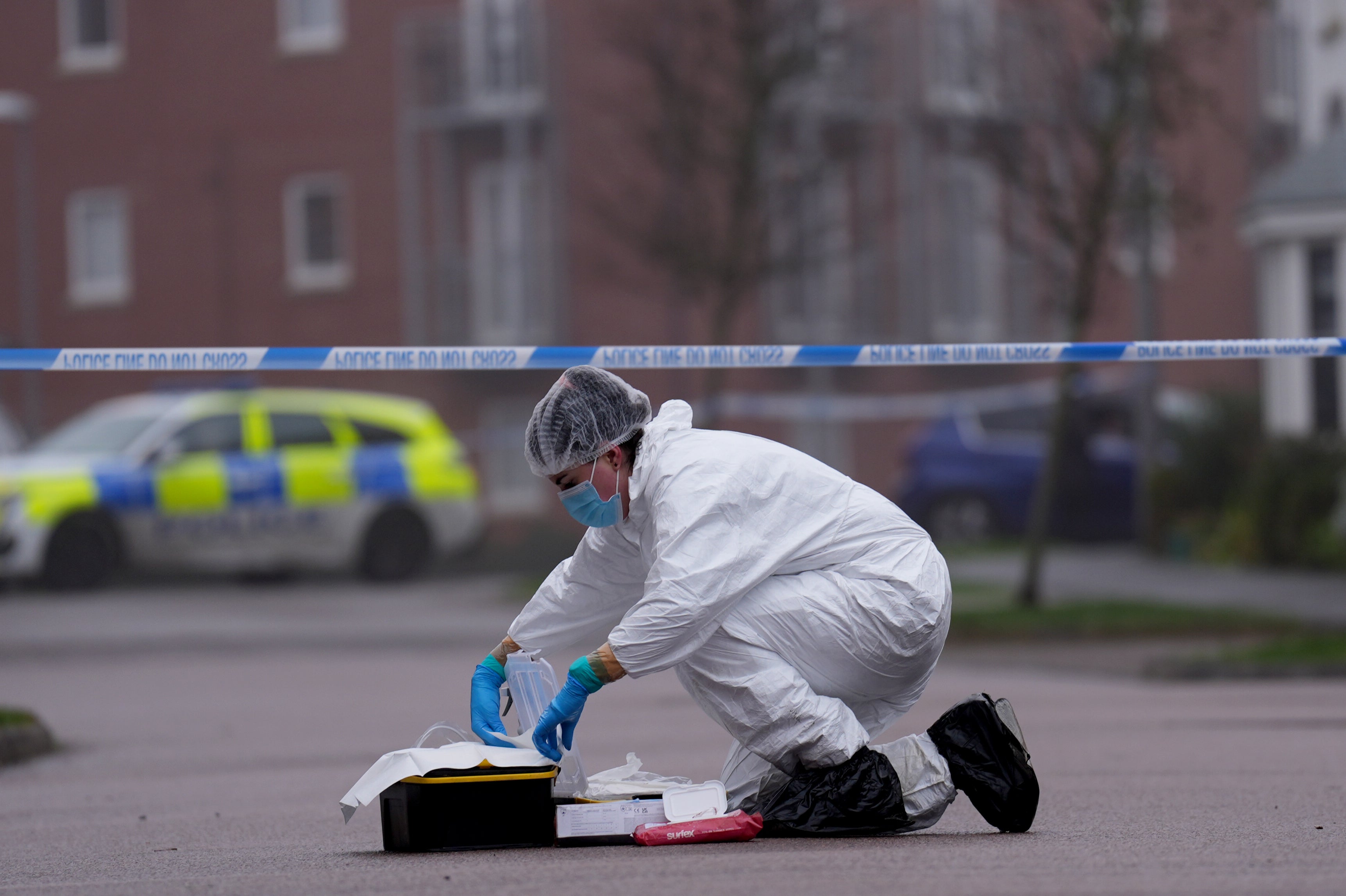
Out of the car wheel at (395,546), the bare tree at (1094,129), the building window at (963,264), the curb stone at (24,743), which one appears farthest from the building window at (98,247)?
the curb stone at (24,743)

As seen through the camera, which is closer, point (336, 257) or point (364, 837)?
point (364, 837)

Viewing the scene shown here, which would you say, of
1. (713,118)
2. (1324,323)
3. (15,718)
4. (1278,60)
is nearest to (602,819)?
(15,718)

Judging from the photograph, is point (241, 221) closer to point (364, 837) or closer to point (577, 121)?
point (577, 121)

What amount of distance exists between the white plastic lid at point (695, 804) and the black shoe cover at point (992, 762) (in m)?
0.59

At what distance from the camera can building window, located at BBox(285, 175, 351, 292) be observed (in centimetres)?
2775

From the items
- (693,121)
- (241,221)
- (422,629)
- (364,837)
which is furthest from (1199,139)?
(364,837)

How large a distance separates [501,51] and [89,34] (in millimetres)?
6809

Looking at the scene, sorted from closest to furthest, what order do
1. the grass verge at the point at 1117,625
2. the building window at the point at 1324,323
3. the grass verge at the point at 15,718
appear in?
the grass verge at the point at 15,718 → the grass verge at the point at 1117,625 → the building window at the point at 1324,323

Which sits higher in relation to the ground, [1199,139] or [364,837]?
[1199,139]

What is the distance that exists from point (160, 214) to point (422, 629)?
14.9 metres

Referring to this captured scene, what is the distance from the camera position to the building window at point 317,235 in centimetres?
2775

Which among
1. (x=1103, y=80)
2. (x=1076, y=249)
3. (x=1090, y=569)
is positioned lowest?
(x=1090, y=569)

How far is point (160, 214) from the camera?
28.6 metres

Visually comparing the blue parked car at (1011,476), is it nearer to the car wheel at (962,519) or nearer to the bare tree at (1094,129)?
the car wheel at (962,519)
